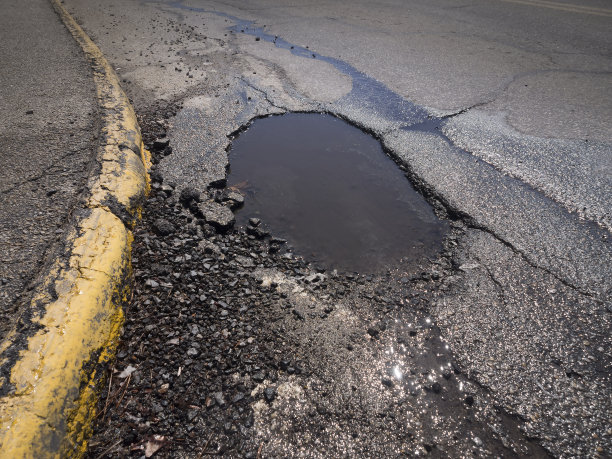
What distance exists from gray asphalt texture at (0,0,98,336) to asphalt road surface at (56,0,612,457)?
465mm

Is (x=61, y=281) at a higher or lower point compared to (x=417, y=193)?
higher

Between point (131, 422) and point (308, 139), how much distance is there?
290cm

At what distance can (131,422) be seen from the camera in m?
1.42

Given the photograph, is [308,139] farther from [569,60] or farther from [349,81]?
[569,60]

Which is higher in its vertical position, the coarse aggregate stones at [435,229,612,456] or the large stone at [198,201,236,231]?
the large stone at [198,201,236,231]

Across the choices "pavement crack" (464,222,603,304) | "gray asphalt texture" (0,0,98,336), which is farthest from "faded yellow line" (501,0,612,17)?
"gray asphalt texture" (0,0,98,336)

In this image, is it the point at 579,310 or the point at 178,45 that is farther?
the point at 178,45

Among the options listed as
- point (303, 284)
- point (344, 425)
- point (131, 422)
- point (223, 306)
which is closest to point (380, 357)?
point (344, 425)

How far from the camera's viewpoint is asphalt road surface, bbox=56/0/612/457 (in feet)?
4.88

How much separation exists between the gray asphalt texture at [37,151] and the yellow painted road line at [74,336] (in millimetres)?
99

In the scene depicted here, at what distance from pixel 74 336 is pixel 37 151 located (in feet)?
5.40

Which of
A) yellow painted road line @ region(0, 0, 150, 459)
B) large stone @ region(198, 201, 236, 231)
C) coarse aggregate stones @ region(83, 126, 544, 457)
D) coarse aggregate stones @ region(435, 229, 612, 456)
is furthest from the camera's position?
large stone @ region(198, 201, 236, 231)

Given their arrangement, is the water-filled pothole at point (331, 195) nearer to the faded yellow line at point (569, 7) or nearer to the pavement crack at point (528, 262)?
the pavement crack at point (528, 262)

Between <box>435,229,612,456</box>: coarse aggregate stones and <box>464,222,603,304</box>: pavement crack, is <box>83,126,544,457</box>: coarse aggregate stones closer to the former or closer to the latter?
<box>435,229,612,456</box>: coarse aggregate stones
